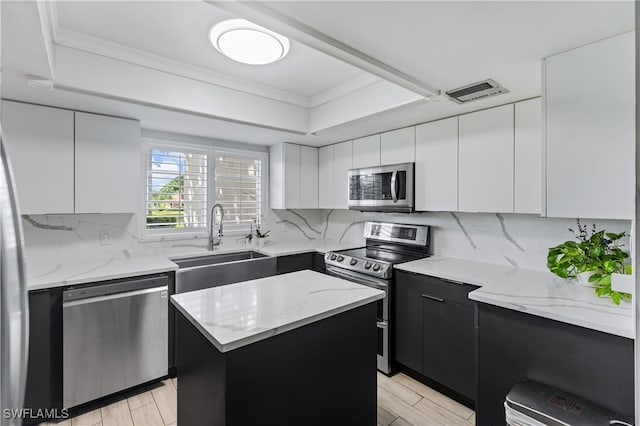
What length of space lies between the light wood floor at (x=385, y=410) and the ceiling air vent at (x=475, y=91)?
84.5 inches

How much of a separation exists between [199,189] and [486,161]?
273 centimetres

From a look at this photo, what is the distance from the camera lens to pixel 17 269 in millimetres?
528

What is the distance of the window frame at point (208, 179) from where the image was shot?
9.49 feet

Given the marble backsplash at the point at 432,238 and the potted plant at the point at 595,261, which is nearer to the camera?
the potted plant at the point at 595,261

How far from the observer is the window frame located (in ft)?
9.49

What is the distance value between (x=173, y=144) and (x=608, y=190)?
3336mm

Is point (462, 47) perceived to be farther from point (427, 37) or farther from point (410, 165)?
point (410, 165)

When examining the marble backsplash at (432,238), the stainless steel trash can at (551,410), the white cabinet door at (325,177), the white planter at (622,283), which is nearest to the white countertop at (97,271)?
the marble backsplash at (432,238)

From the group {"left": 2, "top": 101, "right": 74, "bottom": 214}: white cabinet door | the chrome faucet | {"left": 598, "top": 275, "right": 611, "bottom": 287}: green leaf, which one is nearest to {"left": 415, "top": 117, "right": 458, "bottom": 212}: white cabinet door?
{"left": 598, "top": 275, "right": 611, "bottom": 287}: green leaf

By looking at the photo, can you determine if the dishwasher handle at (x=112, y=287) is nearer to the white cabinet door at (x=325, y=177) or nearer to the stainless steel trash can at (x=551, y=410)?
the white cabinet door at (x=325, y=177)

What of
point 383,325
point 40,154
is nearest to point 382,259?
point 383,325

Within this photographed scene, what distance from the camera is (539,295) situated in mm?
1689

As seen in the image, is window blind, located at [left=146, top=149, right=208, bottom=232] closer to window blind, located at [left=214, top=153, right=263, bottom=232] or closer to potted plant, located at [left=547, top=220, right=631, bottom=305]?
window blind, located at [left=214, top=153, right=263, bottom=232]

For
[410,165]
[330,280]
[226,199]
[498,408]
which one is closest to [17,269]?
[330,280]
